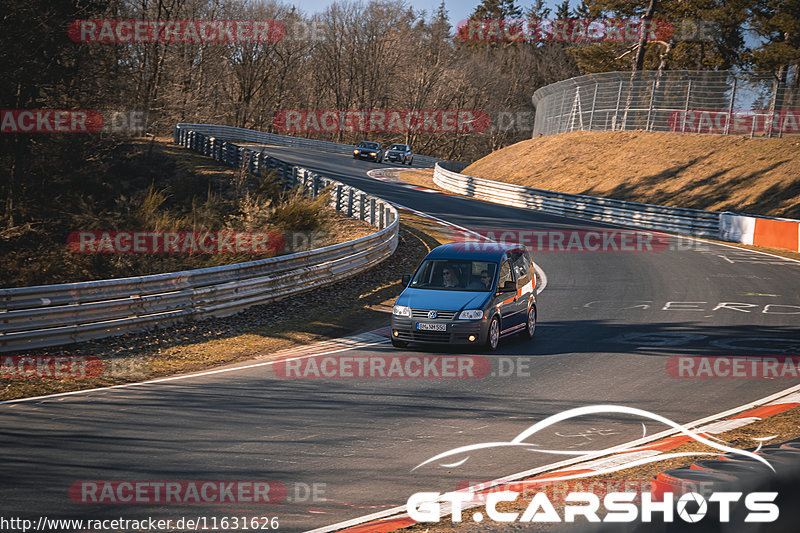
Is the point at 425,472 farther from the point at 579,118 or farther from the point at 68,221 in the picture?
the point at 579,118

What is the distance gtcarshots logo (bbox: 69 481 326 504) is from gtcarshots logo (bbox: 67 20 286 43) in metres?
25.0

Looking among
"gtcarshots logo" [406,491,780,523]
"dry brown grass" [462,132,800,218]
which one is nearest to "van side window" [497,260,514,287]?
"gtcarshots logo" [406,491,780,523]

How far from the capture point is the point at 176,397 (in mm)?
9539

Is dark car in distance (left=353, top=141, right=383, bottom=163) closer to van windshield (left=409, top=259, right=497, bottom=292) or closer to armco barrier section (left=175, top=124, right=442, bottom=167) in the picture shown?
armco barrier section (left=175, top=124, right=442, bottom=167)

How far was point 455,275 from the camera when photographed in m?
13.4

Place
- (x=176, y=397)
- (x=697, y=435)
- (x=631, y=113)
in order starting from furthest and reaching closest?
(x=631, y=113)
(x=176, y=397)
(x=697, y=435)

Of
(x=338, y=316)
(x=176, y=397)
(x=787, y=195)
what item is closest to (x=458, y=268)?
(x=338, y=316)

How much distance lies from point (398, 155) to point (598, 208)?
26.8 meters

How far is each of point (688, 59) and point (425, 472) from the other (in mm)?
64896

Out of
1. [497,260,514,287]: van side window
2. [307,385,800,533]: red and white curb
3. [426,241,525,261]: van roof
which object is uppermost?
[426,241,525,261]: van roof

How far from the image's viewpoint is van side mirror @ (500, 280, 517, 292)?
506 inches

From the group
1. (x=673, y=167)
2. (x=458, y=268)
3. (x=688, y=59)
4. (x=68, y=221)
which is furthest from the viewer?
(x=688, y=59)

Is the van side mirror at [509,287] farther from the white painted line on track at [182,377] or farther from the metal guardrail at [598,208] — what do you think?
the metal guardrail at [598,208]

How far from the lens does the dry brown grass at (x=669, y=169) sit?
3506 centimetres
